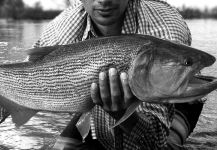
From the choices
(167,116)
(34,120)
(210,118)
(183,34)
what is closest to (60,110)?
(167,116)

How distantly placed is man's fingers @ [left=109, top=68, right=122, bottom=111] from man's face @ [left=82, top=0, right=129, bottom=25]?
676 millimetres

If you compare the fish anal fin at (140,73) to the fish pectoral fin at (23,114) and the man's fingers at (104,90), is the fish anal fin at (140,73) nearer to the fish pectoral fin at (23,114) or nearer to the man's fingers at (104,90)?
the man's fingers at (104,90)

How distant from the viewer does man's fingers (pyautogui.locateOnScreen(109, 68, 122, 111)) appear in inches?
107

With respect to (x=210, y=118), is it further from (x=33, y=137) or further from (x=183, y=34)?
(x=33, y=137)

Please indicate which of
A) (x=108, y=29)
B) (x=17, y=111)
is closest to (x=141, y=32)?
(x=108, y=29)

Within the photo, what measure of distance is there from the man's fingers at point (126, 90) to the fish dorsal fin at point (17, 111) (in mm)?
748

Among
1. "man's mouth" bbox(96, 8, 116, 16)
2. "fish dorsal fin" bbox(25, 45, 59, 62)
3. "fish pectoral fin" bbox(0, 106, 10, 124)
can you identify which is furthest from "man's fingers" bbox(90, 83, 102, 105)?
"fish pectoral fin" bbox(0, 106, 10, 124)

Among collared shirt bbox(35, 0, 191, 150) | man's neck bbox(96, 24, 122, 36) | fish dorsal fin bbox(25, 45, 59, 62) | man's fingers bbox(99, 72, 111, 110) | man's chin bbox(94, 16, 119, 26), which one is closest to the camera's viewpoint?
man's fingers bbox(99, 72, 111, 110)

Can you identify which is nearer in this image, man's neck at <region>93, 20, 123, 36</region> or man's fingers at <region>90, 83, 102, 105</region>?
man's fingers at <region>90, 83, 102, 105</region>

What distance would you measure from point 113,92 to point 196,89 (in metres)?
0.54

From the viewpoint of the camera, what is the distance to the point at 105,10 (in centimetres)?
321

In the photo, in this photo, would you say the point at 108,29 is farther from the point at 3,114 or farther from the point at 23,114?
the point at 3,114

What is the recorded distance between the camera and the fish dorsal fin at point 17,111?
3.16 meters

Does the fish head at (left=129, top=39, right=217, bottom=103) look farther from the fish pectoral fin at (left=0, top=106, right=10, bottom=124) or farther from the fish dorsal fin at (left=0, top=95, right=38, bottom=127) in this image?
the fish pectoral fin at (left=0, top=106, right=10, bottom=124)
